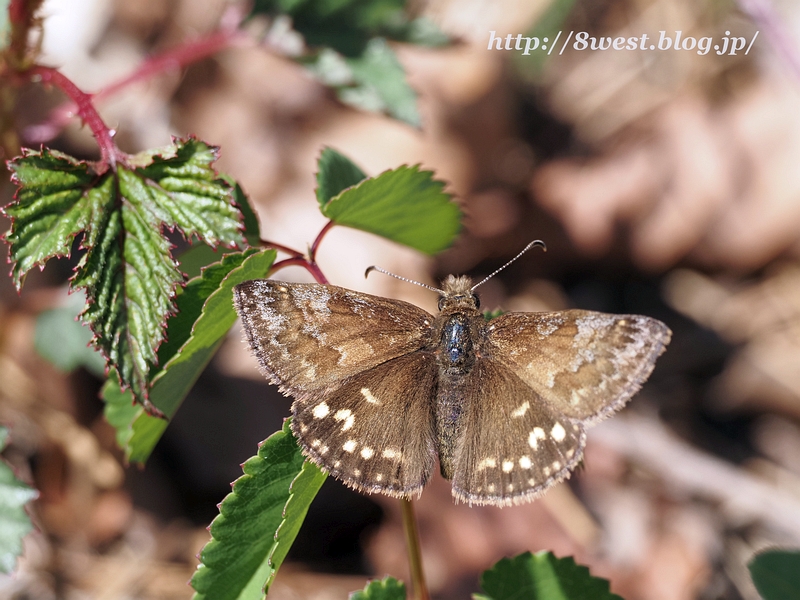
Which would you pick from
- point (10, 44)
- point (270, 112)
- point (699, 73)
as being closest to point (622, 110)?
point (699, 73)

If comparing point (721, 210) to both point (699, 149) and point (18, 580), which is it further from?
point (18, 580)

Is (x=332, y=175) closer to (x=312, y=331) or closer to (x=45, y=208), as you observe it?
(x=312, y=331)

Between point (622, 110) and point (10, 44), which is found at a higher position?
point (10, 44)

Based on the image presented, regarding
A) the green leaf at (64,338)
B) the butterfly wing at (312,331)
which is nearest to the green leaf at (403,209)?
the butterfly wing at (312,331)

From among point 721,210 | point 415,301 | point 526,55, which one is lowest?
point 415,301

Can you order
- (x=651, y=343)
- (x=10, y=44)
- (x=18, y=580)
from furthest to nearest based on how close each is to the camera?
(x=18, y=580), (x=10, y=44), (x=651, y=343)

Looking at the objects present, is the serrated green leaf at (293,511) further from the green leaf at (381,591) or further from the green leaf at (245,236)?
the green leaf at (245,236)

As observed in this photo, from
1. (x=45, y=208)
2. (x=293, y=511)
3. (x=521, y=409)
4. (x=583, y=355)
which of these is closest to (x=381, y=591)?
(x=293, y=511)
